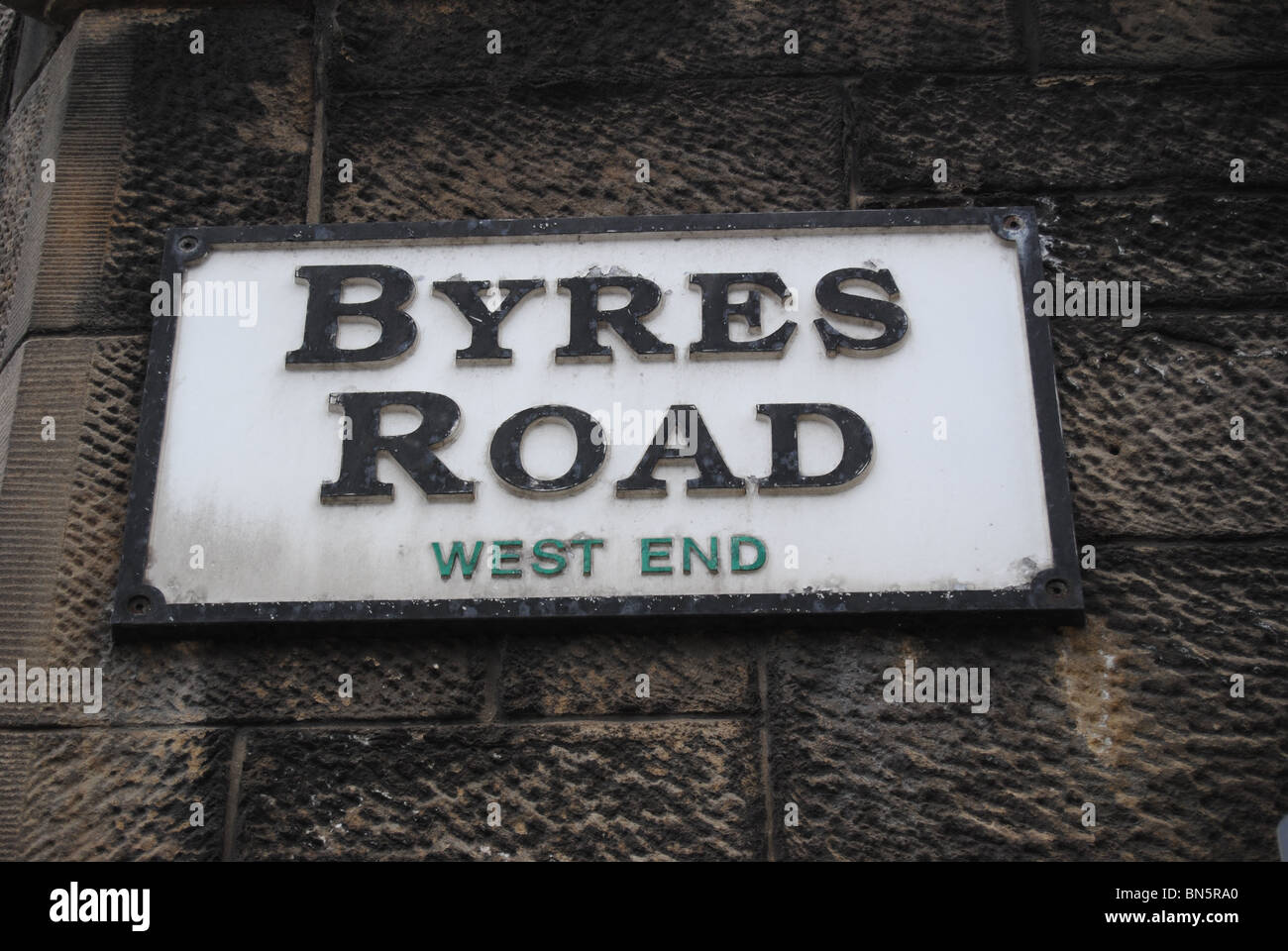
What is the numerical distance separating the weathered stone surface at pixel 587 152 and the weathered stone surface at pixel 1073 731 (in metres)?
0.80

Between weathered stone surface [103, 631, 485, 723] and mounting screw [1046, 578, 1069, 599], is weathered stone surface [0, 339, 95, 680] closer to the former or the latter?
weathered stone surface [103, 631, 485, 723]

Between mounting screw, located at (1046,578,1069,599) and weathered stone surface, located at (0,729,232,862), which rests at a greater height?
mounting screw, located at (1046,578,1069,599)

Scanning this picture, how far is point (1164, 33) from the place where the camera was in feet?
8.40

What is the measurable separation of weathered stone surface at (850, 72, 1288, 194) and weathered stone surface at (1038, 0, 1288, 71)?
0.13ft

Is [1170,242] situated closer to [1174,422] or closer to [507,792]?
[1174,422]

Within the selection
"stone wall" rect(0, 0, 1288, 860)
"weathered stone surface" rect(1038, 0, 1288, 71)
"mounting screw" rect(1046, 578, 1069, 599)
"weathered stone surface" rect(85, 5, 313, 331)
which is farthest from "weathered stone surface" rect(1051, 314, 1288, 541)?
"weathered stone surface" rect(85, 5, 313, 331)

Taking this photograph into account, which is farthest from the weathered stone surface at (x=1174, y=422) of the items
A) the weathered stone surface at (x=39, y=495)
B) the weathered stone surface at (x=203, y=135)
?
the weathered stone surface at (x=39, y=495)

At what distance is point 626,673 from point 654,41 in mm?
1159

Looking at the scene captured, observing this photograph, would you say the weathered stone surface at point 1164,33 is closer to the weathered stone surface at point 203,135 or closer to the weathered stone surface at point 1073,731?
the weathered stone surface at point 1073,731

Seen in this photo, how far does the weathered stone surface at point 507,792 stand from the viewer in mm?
2033

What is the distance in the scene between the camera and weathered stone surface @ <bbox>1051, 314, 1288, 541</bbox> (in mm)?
2199

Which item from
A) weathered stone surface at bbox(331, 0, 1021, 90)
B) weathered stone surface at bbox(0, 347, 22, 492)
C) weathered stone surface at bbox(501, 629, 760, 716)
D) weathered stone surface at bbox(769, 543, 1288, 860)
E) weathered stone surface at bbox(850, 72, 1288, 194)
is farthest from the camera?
weathered stone surface at bbox(331, 0, 1021, 90)

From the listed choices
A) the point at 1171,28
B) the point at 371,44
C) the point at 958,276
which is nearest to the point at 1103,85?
the point at 1171,28

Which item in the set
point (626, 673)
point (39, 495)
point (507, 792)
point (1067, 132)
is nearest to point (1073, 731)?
point (626, 673)
